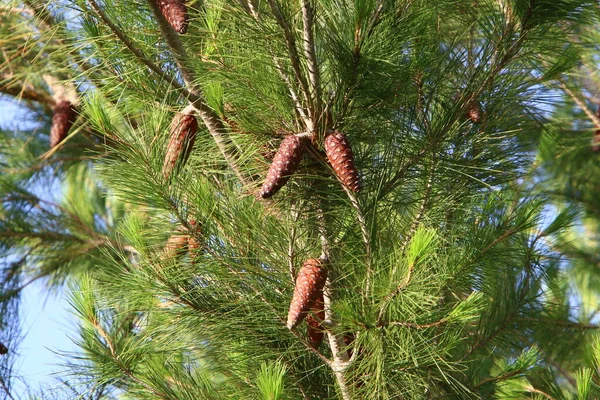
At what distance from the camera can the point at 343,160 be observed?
5.85ft

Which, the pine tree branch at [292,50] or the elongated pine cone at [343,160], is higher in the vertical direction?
the pine tree branch at [292,50]

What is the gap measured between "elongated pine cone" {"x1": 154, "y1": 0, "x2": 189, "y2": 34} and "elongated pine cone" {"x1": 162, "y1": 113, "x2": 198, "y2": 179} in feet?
0.74

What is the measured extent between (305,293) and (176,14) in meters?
0.68

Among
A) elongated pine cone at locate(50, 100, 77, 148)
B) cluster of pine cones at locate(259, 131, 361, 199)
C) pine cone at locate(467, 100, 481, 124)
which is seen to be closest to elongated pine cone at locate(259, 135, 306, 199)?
cluster of pine cones at locate(259, 131, 361, 199)

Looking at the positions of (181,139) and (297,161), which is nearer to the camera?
(297,161)

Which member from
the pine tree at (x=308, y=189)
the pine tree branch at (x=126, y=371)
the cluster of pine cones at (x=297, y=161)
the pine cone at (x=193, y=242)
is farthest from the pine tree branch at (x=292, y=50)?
the pine tree branch at (x=126, y=371)

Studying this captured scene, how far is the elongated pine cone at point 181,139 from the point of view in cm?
205

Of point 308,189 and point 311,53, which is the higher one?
point 311,53

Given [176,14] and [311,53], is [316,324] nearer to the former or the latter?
[311,53]

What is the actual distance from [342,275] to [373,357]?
0.73ft

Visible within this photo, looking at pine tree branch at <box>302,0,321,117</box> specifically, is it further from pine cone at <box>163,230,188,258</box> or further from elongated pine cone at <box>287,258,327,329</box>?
pine cone at <box>163,230,188,258</box>

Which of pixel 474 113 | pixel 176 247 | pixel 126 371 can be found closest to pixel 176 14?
pixel 176 247

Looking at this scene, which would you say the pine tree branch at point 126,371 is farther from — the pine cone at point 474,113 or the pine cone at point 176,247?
the pine cone at point 474,113

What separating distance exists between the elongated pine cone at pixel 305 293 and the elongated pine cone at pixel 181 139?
0.40m
